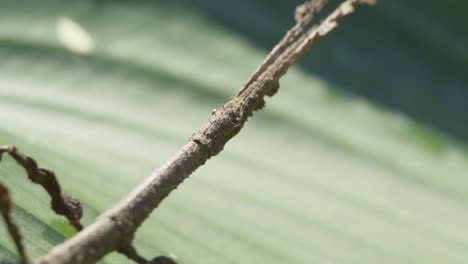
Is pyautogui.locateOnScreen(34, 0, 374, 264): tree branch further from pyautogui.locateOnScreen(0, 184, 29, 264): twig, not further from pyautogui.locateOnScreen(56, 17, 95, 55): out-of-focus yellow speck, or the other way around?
pyautogui.locateOnScreen(56, 17, 95, 55): out-of-focus yellow speck

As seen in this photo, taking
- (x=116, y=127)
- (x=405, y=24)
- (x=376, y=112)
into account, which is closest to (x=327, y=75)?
(x=376, y=112)

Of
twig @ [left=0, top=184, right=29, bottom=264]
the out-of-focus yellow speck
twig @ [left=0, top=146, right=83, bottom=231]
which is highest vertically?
the out-of-focus yellow speck

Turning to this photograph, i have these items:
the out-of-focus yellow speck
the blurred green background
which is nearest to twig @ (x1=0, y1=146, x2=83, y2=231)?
the blurred green background

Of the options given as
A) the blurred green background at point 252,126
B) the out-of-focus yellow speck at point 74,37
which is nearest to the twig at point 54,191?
the blurred green background at point 252,126

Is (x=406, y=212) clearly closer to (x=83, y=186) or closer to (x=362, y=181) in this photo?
(x=362, y=181)

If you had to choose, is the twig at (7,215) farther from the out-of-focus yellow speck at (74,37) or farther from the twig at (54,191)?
the out-of-focus yellow speck at (74,37)

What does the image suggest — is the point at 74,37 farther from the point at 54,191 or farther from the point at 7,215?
the point at 7,215
